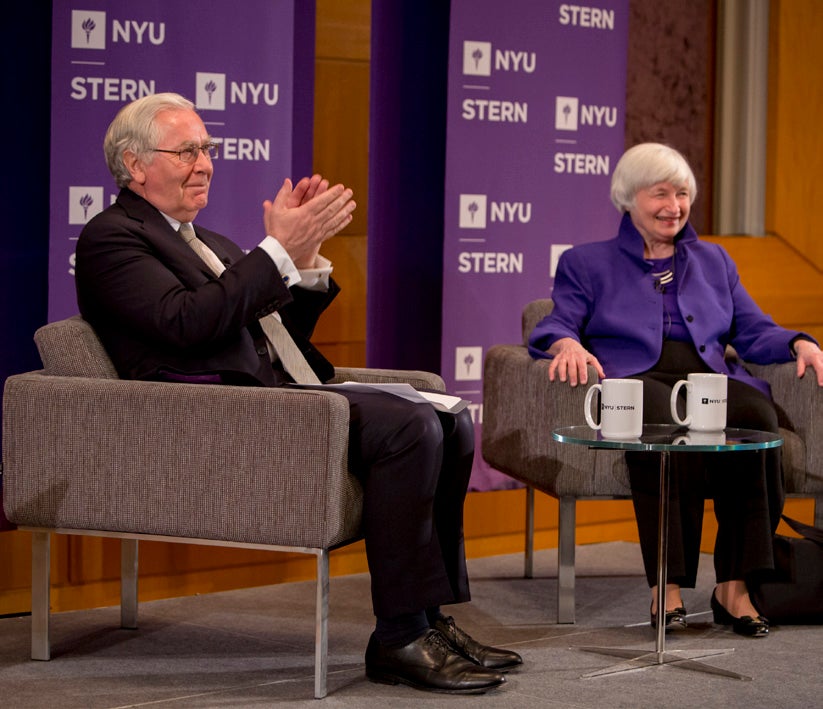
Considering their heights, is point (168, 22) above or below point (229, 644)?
above

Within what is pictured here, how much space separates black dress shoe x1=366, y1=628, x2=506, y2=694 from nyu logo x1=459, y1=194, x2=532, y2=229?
1839 mm

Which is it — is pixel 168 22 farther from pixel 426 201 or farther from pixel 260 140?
pixel 426 201

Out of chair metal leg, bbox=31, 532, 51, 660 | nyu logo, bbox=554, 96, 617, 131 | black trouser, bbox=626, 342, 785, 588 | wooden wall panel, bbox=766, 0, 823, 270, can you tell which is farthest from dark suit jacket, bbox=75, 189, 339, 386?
wooden wall panel, bbox=766, 0, 823, 270

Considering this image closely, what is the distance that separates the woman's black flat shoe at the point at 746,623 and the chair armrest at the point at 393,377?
39.3 inches

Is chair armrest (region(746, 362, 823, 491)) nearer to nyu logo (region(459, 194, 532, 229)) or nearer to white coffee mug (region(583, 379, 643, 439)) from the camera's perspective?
white coffee mug (region(583, 379, 643, 439))

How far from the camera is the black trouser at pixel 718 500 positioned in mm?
3637

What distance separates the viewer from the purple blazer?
3977 millimetres

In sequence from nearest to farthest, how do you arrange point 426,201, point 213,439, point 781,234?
point 213,439, point 426,201, point 781,234

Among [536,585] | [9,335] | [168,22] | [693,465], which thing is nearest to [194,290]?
[9,335]

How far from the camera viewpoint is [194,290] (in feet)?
10.5

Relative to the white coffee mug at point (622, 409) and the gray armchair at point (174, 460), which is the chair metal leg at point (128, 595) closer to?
the gray armchair at point (174, 460)

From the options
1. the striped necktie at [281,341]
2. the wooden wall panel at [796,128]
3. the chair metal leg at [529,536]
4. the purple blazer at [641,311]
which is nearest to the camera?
the striped necktie at [281,341]

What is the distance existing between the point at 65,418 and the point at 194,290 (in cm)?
42

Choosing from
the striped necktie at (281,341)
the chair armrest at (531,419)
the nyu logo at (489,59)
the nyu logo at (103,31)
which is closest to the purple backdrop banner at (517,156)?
the nyu logo at (489,59)
